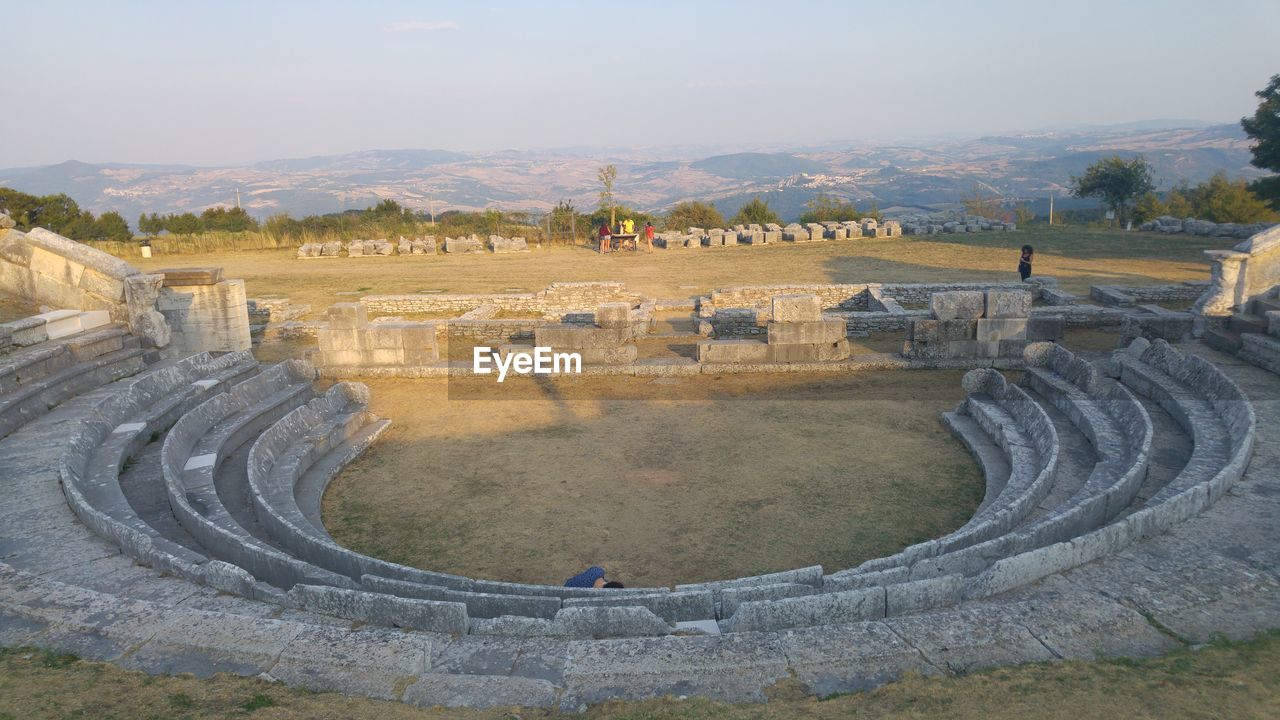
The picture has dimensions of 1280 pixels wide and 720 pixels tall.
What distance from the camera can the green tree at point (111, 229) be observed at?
36469 millimetres

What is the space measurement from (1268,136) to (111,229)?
45245 millimetres

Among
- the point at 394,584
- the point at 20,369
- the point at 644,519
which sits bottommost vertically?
the point at 644,519

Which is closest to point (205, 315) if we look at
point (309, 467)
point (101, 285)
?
point (101, 285)

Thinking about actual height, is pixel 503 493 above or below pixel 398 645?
below

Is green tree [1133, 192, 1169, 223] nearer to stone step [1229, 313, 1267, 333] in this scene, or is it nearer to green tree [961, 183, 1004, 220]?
green tree [961, 183, 1004, 220]

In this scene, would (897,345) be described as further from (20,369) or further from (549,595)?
(20,369)

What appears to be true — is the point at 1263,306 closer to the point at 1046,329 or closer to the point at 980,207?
the point at 1046,329

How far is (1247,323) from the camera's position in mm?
11836

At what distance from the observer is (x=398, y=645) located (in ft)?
14.8

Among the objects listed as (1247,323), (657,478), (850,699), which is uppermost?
(1247,323)

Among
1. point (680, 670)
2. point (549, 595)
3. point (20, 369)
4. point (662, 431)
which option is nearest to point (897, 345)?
point (662, 431)

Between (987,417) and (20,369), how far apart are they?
1142 centimetres
